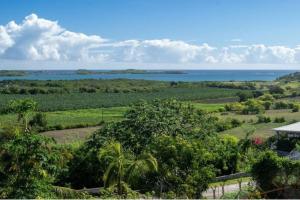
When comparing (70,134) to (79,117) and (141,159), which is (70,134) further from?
(141,159)

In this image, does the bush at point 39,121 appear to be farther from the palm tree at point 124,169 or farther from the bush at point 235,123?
the palm tree at point 124,169

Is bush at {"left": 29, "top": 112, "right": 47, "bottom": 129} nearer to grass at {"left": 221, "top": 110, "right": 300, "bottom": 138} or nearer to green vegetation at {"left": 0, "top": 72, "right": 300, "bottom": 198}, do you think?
grass at {"left": 221, "top": 110, "right": 300, "bottom": 138}

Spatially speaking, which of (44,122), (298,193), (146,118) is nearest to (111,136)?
(146,118)

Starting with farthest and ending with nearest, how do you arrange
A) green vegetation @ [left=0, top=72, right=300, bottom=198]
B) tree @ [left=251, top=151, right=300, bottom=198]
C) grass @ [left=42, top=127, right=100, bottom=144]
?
grass @ [left=42, top=127, right=100, bottom=144] < tree @ [left=251, top=151, right=300, bottom=198] < green vegetation @ [left=0, top=72, right=300, bottom=198]

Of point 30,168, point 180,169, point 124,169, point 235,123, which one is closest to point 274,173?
point 180,169

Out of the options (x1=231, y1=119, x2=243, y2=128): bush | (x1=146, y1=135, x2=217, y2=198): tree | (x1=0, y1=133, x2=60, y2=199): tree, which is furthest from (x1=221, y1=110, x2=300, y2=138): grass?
(x1=0, y1=133, x2=60, y2=199): tree

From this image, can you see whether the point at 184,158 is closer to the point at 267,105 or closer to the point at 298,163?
the point at 298,163

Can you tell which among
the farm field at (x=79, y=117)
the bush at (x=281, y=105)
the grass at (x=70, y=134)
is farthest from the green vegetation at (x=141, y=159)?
the bush at (x=281, y=105)

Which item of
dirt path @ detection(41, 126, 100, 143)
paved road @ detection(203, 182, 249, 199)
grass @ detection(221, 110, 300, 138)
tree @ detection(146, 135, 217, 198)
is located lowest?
dirt path @ detection(41, 126, 100, 143)
